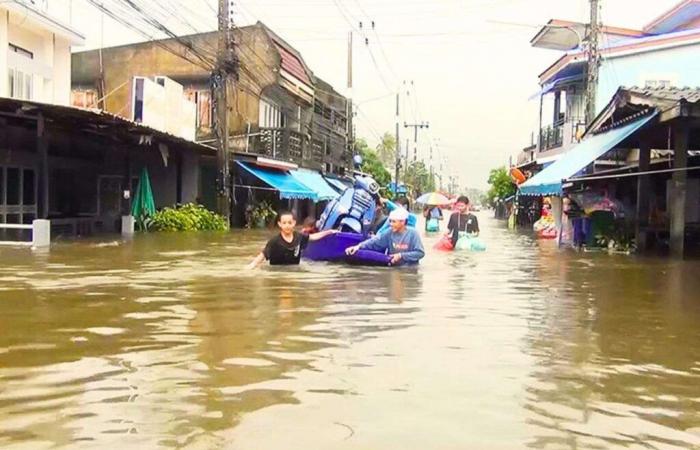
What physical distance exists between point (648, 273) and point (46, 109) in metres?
12.2

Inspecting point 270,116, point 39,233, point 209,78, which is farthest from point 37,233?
point 270,116

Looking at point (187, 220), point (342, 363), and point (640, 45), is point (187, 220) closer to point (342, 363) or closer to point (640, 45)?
point (640, 45)

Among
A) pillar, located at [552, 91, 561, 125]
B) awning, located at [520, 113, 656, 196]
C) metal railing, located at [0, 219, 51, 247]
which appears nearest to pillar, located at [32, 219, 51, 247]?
metal railing, located at [0, 219, 51, 247]

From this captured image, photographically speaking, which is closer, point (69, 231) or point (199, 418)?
point (199, 418)

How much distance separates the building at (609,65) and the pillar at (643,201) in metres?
8.21

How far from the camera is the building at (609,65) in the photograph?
29.2 metres

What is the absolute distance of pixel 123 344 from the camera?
6.45 m

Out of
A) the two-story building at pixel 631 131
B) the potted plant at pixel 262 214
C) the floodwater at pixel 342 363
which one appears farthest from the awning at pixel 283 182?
the floodwater at pixel 342 363

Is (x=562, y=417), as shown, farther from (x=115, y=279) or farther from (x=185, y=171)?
(x=185, y=171)

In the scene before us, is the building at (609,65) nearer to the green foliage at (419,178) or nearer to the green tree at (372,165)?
the green tree at (372,165)

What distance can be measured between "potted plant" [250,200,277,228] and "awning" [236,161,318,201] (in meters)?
1.29

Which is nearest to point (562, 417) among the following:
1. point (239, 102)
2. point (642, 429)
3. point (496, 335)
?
point (642, 429)

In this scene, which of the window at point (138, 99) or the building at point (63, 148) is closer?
the building at point (63, 148)

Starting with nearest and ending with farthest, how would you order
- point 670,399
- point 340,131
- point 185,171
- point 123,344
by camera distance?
point 670,399 < point 123,344 < point 185,171 < point 340,131
